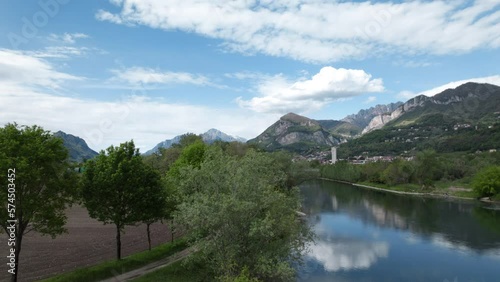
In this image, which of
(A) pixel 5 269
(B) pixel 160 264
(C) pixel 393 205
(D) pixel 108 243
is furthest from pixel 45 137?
(C) pixel 393 205

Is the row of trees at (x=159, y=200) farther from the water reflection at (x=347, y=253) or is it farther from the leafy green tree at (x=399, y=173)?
the leafy green tree at (x=399, y=173)

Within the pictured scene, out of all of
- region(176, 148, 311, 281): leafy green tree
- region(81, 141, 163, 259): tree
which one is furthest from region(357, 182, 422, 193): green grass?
region(81, 141, 163, 259): tree

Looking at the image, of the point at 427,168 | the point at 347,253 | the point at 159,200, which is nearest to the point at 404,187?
the point at 427,168

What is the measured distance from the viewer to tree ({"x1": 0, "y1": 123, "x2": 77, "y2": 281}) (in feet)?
89.5

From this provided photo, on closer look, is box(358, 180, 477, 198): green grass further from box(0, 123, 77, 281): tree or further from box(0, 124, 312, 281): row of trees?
box(0, 123, 77, 281): tree

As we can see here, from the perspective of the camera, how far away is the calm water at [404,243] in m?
42.7

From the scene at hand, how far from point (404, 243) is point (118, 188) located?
4415cm

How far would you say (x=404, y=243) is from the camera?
189 ft

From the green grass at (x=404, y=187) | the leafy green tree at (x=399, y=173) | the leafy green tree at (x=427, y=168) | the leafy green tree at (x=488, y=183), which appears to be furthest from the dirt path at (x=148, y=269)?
the leafy green tree at (x=427, y=168)

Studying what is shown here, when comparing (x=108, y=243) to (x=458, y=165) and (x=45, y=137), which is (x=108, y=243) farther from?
(x=458, y=165)

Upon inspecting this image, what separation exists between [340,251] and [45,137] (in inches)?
1579

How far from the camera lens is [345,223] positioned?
7425cm

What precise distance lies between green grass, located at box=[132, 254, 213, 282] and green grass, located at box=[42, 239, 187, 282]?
2.65 meters

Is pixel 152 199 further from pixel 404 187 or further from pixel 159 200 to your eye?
pixel 404 187
